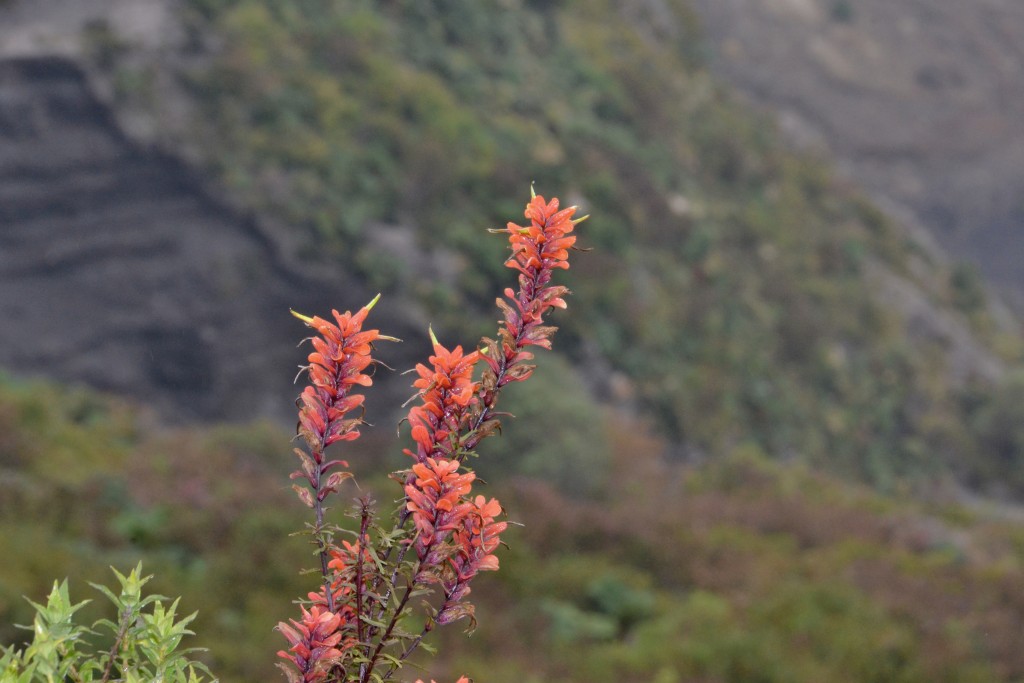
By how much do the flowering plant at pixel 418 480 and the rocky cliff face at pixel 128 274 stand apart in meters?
12.2

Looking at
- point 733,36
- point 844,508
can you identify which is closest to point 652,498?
point 844,508

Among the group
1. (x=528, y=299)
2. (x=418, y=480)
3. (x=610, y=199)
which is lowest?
(x=418, y=480)

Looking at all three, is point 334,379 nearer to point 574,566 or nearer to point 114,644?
point 114,644

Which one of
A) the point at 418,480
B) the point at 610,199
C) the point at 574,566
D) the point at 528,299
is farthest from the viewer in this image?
the point at 610,199

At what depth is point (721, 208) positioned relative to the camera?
A: 69.6 ft

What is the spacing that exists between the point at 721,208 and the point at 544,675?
15950 millimetres

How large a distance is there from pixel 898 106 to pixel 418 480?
1391 inches

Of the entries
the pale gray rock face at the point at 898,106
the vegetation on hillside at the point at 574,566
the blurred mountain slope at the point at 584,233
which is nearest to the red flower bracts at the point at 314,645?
the vegetation on hillside at the point at 574,566

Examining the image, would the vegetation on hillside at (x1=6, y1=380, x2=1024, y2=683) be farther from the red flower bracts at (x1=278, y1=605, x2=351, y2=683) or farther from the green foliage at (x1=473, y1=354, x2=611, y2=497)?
the red flower bracts at (x1=278, y1=605, x2=351, y2=683)

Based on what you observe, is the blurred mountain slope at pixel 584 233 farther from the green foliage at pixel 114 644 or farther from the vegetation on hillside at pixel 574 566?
the green foliage at pixel 114 644

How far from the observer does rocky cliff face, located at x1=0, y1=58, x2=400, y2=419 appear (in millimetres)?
12906

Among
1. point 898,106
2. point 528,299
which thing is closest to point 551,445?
point 528,299

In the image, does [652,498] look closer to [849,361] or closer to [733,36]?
[849,361]

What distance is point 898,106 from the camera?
33188 mm
